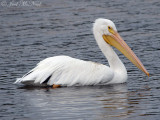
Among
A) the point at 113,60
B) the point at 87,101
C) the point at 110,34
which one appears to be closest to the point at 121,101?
the point at 87,101

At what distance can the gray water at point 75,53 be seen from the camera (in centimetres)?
750

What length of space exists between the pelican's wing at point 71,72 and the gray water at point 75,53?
0.19m

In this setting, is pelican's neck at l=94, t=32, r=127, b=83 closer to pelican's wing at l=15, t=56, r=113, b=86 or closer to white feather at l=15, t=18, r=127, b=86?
white feather at l=15, t=18, r=127, b=86

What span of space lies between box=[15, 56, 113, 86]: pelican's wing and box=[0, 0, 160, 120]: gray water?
19cm

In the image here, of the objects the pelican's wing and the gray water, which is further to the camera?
the pelican's wing

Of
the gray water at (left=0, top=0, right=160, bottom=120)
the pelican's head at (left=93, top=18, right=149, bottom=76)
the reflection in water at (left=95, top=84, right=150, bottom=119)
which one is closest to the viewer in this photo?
the reflection in water at (left=95, top=84, right=150, bottom=119)

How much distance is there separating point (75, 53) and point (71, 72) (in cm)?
247

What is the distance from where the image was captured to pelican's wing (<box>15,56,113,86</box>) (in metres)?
9.25

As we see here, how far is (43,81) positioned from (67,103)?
1.29 m

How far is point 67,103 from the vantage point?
793 cm

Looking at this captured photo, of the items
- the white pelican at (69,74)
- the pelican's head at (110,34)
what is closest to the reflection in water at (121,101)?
the white pelican at (69,74)

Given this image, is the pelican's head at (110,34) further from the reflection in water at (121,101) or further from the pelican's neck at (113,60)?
the reflection in water at (121,101)

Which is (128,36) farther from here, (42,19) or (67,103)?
(67,103)

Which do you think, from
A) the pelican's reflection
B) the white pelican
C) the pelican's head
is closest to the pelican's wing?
the white pelican
